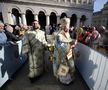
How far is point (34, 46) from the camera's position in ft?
10.8

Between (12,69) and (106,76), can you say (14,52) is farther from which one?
(106,76)

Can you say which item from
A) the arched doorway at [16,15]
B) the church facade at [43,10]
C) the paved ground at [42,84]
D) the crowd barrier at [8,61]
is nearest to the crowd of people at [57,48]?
the paved ground at [42,84]

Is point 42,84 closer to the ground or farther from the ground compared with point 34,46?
closer to the ground

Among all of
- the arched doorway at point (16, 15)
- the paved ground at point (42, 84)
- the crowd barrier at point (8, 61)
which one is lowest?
the paved ground at point (42, 84)

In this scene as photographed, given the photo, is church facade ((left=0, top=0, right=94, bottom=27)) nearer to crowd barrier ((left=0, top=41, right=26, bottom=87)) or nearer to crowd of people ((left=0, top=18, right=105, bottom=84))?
crowd barrier ((left=0, top=41, right=26, bottom=87))

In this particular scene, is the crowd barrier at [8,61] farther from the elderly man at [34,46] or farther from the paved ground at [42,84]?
the elderly man at [34,46]

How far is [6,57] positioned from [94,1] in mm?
32069

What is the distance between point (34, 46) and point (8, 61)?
3.37 feet

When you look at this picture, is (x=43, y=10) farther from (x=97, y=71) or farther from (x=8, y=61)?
(x=97, y=71)

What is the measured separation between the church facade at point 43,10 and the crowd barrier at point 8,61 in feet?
61.2

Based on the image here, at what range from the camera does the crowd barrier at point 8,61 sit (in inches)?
123

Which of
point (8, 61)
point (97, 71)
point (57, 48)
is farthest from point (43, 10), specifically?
point (97, 71)

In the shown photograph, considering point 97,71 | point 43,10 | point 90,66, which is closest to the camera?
point 97,71

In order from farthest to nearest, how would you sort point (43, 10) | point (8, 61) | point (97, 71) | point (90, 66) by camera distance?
point (43, 10), point (8, 61), point (90, 66), point (97, 71)
